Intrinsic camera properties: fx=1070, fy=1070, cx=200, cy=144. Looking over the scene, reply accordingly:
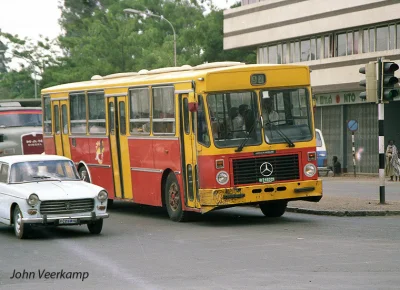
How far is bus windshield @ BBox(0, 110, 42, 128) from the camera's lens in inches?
1500

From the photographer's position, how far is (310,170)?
68.0 ft

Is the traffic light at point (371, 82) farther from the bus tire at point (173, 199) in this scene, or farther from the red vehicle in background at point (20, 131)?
the red vehicle in background at point (20, 131)

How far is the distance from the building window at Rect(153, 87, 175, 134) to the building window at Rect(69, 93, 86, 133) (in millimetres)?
4399

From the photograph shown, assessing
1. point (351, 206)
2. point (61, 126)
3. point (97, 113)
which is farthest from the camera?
point (61, 126)

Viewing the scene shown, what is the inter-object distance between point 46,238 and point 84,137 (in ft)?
26.2

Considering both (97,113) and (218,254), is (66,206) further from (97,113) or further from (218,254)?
(97,113)

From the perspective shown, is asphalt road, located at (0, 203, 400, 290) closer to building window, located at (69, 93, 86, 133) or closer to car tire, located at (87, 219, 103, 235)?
car tire, located at (87, 219, 103, 235)

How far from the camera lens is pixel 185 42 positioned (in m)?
76.8

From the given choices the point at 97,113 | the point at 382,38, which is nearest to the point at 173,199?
the point at 97,113

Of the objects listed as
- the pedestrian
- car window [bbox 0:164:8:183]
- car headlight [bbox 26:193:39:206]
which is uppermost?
car window [bbox 0:164:8:183]

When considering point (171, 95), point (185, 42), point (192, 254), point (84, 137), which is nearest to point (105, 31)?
point (185, 42)

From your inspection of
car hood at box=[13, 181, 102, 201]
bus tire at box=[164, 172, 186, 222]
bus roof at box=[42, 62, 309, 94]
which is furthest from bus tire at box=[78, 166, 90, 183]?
car hood at box=[13, 181, 102, 201]

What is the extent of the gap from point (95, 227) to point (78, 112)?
26.5ft

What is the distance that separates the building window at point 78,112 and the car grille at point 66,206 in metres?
8.19
